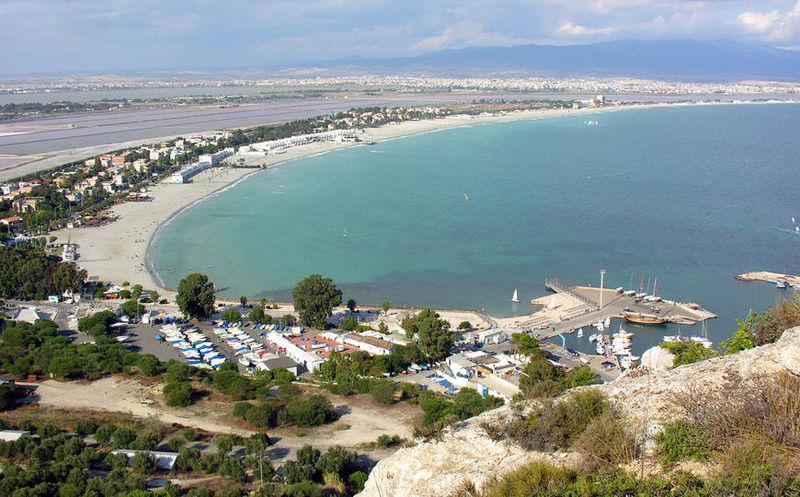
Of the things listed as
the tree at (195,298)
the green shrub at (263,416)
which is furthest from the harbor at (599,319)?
the tree at (195,298)

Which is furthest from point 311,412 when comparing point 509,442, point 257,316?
point 509,442

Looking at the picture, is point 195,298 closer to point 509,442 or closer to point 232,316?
point 232,316

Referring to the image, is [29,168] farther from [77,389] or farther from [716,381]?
[716,381]

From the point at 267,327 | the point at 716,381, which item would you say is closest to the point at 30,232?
the point at 267,327

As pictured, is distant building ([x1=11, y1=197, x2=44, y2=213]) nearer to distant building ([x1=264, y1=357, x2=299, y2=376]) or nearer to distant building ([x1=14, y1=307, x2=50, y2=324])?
distant building ([x1=14, y1=307, x2=50, y2=324])

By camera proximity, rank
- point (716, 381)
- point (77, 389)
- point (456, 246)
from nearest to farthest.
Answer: point (716, 381), point (77, 389), point (456, 246)

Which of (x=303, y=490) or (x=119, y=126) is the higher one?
(x=119, y=126)
